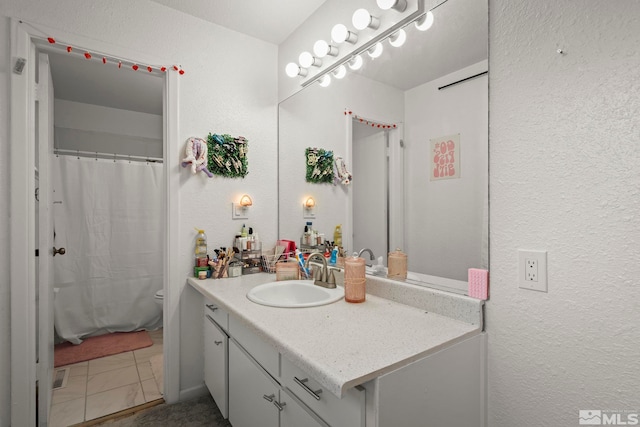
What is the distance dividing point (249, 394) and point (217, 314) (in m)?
0.47

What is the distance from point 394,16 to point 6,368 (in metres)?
2.41

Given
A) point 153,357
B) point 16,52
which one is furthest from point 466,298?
point 153,357

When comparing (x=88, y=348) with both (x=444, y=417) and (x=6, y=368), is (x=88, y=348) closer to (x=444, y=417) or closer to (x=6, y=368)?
(x=6, y=368)

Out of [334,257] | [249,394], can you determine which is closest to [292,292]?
[334,257]

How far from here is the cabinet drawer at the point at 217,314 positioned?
1.59 m

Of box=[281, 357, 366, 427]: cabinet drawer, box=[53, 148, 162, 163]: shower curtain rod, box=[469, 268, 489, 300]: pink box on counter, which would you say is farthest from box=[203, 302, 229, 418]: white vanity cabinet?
box=[53, 148, 162, 163]: shower curtain rod

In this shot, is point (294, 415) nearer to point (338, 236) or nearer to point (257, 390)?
point (257, 390)

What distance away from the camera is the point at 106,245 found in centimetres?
299

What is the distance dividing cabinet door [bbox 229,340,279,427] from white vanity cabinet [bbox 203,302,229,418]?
55 mm

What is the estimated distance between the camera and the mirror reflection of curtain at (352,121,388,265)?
1564 mm

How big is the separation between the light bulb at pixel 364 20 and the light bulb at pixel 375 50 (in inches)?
3.1

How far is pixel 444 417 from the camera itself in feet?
3.29

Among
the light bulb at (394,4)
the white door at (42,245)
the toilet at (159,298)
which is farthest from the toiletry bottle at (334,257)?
the toilet at (159,298)

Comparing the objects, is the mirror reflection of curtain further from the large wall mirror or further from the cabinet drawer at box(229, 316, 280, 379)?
Answer: the cabinet drawer at box(229, 316, 280, 379)
